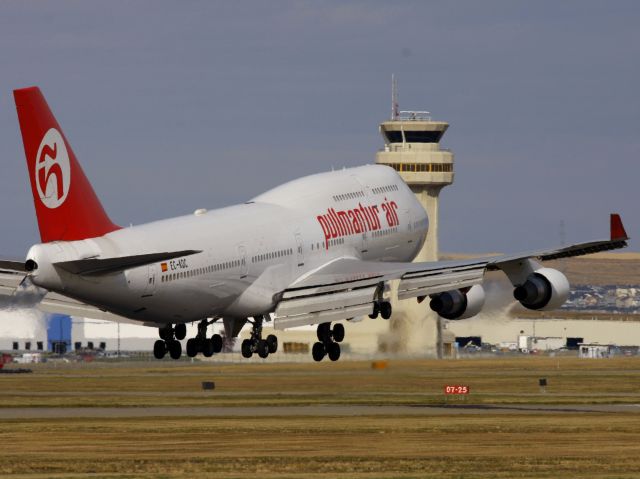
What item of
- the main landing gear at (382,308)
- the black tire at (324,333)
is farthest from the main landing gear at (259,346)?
the main landing gear at (382,308)

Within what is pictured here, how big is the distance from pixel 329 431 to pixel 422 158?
96218mm

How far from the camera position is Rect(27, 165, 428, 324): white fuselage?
190ft

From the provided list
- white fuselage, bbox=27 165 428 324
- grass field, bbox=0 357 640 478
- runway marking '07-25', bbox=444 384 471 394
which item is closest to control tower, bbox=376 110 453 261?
grass field, bbox=0 357 640 478

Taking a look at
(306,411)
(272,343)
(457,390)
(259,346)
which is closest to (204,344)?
(259,346)

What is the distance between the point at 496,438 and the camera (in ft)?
233

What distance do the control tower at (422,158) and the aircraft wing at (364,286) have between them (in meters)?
99.4

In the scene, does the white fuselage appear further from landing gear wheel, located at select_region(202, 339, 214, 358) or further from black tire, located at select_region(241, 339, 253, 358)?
landing gear wheel, located at select_region(202, 339, 214, 358)

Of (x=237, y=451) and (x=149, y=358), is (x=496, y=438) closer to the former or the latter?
(x=237, y=451)

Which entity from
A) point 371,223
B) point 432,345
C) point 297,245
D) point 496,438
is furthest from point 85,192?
point 432,345

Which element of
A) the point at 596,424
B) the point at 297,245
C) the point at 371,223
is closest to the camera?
the point at 297,245

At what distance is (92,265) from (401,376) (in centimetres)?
6495

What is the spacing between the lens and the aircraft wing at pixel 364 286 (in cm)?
6594

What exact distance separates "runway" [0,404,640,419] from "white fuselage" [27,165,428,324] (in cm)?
1437

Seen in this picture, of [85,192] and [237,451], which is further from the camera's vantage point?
[237,451]
